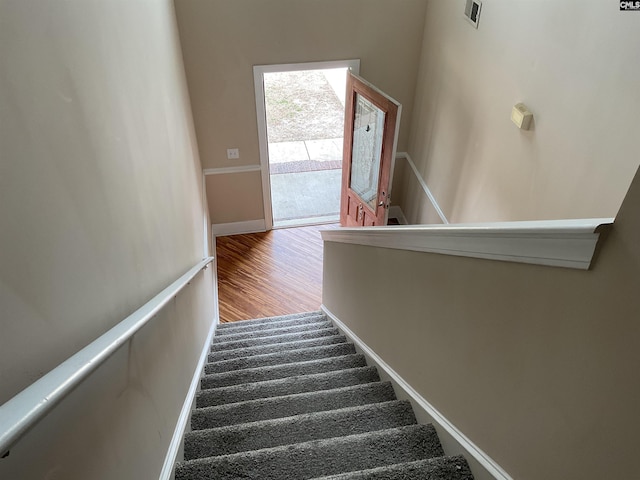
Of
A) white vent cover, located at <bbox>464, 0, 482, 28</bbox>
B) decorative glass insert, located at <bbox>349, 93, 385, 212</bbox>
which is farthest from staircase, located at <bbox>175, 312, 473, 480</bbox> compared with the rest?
white vent cover, located at <bbox>464, 0, 482, 28</bbox>

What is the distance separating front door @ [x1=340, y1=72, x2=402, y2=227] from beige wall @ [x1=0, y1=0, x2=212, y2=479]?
2239 millimetres

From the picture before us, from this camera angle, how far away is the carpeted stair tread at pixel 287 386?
Answer: 2309mm

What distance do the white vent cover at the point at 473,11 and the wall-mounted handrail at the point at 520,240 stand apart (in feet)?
7.24

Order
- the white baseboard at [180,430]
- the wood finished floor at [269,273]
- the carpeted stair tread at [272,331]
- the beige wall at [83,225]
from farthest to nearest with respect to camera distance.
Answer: the wood finished floor at [269,273] < the carpeted stair tread at [272,331] < the white baseboard at [180,430] < the beige wall at [83,225]

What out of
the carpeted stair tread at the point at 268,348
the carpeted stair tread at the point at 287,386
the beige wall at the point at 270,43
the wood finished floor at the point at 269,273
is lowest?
the wood finished floor at the point at 269,273

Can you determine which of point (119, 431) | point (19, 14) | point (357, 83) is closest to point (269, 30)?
point (357, 83)

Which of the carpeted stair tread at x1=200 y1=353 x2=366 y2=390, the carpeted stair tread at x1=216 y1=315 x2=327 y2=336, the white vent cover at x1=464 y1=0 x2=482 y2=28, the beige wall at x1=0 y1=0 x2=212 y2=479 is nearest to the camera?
the beige wall at x1=0 y1=0 x2=212 y2=479

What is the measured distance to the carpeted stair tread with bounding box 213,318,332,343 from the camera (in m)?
3.60

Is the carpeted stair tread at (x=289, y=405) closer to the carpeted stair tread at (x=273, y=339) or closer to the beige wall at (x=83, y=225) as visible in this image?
the beige wall at (x=83, y=225)

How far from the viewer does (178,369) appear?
2072 mm

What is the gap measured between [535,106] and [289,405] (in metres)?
2.11

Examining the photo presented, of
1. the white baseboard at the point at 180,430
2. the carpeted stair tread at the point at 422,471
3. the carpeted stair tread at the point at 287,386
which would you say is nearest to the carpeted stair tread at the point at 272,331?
the white baseboard at the point at 180,430

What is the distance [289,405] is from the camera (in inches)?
84.1

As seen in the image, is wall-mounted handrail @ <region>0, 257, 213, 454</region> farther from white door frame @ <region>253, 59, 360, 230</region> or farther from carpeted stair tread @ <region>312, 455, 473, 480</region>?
white door frame @ <region>253, 59, 360, 230</region>
